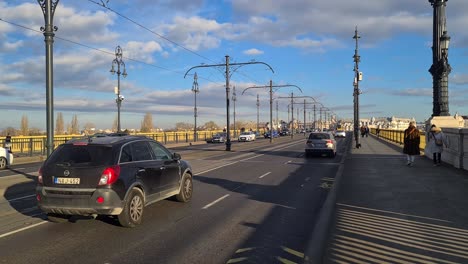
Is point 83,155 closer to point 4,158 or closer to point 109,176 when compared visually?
point 109,176

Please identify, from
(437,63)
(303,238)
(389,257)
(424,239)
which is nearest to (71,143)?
(303,238)

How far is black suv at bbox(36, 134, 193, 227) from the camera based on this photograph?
279 inches

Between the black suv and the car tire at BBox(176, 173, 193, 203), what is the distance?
4.86 ft

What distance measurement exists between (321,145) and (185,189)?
53.8ft

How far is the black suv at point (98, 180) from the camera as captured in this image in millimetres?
7094

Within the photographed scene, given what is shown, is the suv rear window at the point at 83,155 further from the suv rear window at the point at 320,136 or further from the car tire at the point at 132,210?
the suv rear window at the point at 320,136

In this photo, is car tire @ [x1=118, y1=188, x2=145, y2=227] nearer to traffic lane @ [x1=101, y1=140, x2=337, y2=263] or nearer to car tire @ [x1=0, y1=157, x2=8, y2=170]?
traffic lane @ [x1=101, y1=140, x2=337, y2=263]

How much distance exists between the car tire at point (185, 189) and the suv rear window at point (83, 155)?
268 centimetres

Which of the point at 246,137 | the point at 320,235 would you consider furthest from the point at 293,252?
the point at 246,137

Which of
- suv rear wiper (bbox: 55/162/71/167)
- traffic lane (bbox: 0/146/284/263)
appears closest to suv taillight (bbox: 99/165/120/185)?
suv rear wiper (bbox: 55/162/71/167)

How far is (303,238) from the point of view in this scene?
21.9ft

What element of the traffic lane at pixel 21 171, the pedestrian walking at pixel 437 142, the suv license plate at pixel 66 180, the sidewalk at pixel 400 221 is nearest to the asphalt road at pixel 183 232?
the sidewalk at pixel 400 221

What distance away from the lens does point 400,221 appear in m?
7.37

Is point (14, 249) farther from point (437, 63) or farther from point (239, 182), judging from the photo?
point (437, 63)
